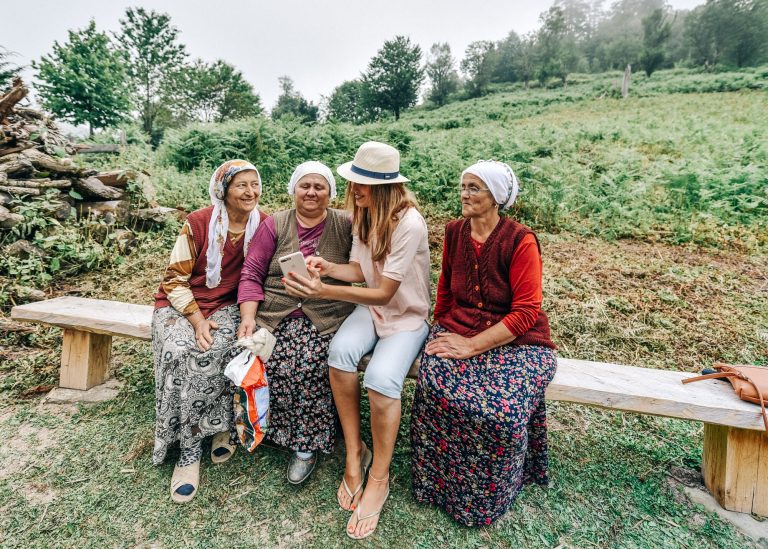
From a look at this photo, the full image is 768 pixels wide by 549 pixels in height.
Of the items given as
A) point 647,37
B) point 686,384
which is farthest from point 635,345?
point 647,37

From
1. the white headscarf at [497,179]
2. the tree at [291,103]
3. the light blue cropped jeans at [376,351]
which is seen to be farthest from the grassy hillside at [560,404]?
the tree at [291,103]

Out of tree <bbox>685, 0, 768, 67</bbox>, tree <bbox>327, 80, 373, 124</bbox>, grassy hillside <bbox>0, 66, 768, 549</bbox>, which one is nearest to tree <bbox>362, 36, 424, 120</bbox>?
tree <bbox>327, 80, 373, 124</bbox>

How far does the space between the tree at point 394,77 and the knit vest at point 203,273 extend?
38256 millimetres

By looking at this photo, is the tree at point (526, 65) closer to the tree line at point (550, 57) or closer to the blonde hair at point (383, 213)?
the tree line at point (550, 57)

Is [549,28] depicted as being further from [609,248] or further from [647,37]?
[609,248]

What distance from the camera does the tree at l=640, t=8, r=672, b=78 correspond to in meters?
32.6

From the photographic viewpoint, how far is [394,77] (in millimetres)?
37938

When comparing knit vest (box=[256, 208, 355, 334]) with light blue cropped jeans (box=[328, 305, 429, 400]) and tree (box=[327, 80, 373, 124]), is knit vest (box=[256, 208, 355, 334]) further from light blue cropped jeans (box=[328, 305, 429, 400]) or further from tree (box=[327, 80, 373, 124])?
tree (box=[327, 80, 373, 124])

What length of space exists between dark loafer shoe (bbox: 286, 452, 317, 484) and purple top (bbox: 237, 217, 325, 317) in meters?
0.90

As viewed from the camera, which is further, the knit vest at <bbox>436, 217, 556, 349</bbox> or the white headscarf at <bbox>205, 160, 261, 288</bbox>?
the white headscarf at <bbox>205, 160, 261, 288</bbox>

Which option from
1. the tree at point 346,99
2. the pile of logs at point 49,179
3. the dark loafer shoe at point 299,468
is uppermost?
the tree at point 346,99

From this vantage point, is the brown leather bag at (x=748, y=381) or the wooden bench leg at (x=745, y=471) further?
the wooden bench leg at (x=745, y=471)

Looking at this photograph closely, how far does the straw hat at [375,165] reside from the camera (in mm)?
2182

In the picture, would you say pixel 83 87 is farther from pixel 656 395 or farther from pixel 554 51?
pixel 554 51
